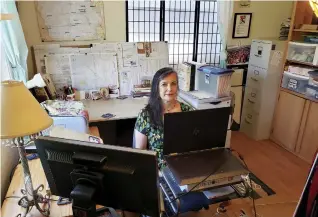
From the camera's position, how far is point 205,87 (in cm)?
292

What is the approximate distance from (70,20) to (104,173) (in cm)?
215

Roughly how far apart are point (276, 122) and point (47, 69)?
2.91 metres

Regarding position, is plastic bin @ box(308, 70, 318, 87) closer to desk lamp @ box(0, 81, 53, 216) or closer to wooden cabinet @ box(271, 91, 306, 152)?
wooden cabinet @ box(271, 91, 306, 152)

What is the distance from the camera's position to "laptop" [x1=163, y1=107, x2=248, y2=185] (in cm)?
117

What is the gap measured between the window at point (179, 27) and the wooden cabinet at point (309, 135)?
4.25 feet

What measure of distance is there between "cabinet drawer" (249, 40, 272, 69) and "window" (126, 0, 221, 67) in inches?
17.6

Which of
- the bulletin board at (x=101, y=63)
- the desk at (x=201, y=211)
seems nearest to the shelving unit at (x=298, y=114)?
the bulletin board at (x=101, y=63)

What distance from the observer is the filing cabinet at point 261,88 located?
3166 mm

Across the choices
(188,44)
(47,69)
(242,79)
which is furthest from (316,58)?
(47,69)

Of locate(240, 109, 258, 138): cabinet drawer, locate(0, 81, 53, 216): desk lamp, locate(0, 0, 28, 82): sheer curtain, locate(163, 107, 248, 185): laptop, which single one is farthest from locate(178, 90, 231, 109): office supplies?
locate(0, 81, 53, 216): desk lamp

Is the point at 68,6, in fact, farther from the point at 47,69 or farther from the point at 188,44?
the point at 188,44

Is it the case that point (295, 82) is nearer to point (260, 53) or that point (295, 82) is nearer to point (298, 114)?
point (298, 114)

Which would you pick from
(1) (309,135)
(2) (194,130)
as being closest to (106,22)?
(2) (194,130)

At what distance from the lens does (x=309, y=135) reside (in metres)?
2.97
